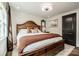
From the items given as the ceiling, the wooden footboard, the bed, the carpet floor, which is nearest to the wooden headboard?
the bed

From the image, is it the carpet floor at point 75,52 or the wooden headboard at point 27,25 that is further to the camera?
the carpet floor at point 75,52

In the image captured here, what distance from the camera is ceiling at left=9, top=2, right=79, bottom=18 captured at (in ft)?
4.80

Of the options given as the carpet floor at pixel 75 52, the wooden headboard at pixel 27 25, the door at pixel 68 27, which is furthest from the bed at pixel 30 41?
the carpet floor at pixel 75 52

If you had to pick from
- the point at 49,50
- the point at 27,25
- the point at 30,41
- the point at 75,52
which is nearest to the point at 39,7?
the point at 27,25

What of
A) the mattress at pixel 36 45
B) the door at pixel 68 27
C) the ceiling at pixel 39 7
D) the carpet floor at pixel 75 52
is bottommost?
the carpet floor at pixel 75 52

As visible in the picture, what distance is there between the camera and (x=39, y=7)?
1516mm

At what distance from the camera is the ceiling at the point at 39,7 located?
1.46m

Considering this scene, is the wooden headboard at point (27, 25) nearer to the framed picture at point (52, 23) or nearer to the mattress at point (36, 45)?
the framed picture at point (52, 23)

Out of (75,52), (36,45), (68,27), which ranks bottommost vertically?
(75,52)

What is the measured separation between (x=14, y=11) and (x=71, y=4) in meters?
1.03

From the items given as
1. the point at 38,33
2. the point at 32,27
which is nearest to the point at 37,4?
the point at 32,27

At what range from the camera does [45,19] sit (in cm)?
161

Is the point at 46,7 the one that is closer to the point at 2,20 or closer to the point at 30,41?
the point at 30,41

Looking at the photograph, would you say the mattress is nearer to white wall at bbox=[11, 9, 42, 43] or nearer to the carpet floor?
white wall at bbox=[11, 9, 42, 43]
